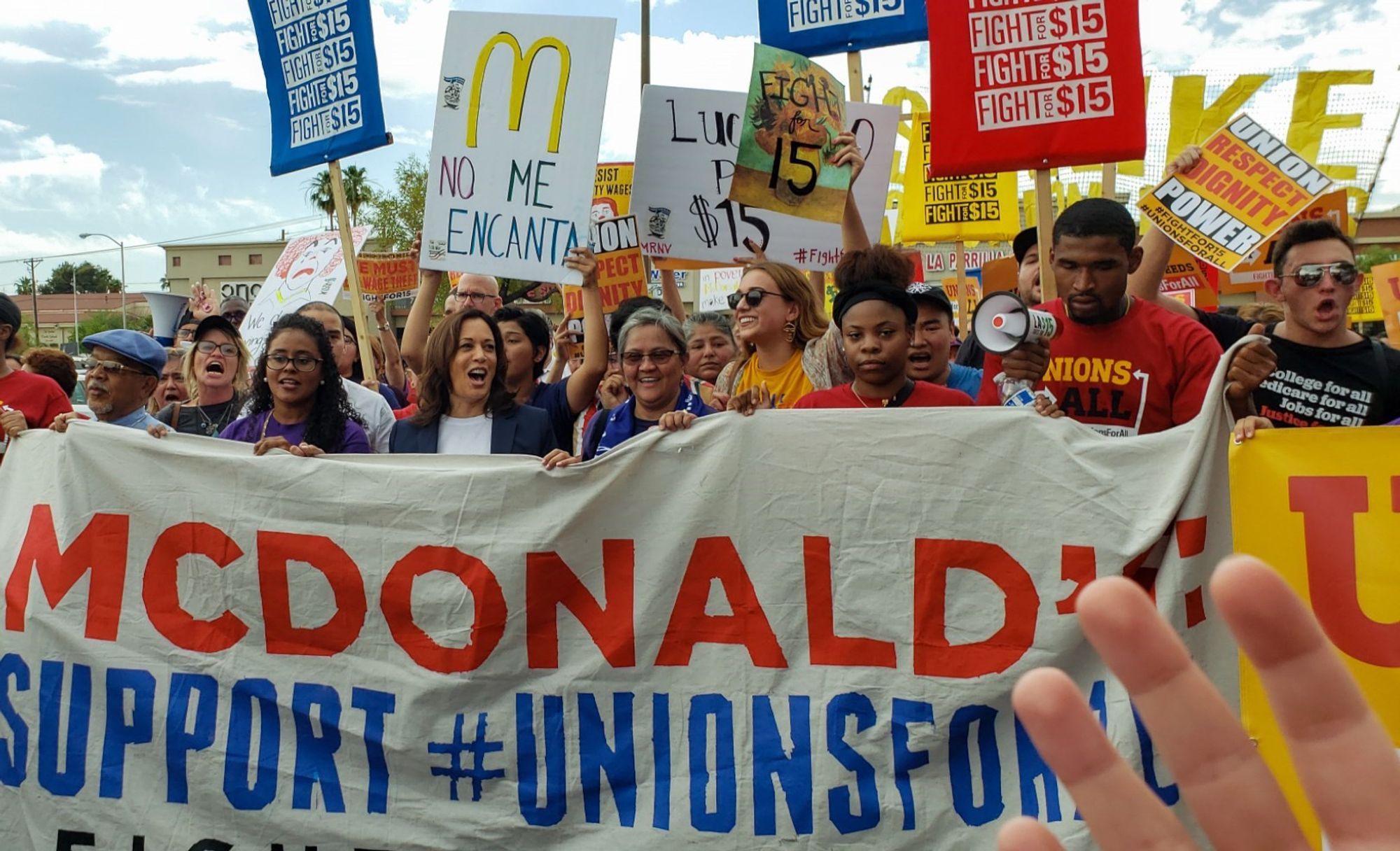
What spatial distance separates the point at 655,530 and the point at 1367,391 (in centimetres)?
212

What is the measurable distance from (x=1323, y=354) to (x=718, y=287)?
7276 mm

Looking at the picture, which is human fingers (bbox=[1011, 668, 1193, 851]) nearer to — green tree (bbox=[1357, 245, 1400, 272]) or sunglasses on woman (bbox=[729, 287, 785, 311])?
sunglasses on woman (bbox=[729, 287, 785, 311])

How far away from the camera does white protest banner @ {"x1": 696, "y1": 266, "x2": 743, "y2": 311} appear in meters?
10.2

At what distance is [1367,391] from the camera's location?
3.25 metres

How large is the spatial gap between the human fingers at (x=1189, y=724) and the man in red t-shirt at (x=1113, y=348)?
2.35 meters

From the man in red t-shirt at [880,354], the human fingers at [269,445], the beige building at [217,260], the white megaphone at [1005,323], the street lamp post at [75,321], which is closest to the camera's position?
the white megaphone at [1005,323]

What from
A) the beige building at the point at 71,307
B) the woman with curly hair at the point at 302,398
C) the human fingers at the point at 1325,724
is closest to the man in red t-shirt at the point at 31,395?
the woman with curly hair at the point at 302,398

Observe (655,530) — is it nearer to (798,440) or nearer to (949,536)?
(798,440)

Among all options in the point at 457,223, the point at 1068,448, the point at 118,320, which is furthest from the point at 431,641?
the point at 118,320

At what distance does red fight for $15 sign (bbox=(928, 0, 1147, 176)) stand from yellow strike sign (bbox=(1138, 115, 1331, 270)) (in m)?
0.27

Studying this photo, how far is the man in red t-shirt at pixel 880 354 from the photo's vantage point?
3.26 metres

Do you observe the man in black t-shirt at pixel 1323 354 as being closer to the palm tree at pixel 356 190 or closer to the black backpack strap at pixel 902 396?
the black backpack strap at pixel 902 396

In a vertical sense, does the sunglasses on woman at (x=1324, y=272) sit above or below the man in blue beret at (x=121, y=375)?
above

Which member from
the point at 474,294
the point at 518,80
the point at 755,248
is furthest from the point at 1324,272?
the point at 474,294
